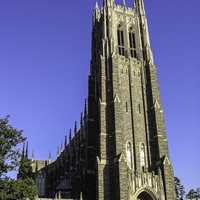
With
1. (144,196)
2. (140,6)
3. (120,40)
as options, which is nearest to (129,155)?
(144,196)

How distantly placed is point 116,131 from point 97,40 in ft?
75.4

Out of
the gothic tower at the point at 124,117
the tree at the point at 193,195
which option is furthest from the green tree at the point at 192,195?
the gothic tower at the point at 124,117

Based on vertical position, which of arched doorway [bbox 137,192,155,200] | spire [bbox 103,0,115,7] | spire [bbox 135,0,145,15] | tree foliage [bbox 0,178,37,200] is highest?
spire [bbox 135,0,145,15]

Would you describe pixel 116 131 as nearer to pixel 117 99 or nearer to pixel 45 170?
pixel 117 99

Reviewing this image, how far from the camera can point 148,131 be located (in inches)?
2298

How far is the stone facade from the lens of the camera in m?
51.8

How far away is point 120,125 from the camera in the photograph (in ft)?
180

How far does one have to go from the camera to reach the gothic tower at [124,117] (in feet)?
169

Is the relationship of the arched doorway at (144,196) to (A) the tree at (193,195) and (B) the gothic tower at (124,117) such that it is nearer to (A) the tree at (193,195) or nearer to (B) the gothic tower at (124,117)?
(B) the gothic tower at (124,117)

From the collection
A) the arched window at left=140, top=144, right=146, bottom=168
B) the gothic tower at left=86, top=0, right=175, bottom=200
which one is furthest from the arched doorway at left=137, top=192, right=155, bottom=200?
the arched window at left=140, top=144, right=146, bottom=168

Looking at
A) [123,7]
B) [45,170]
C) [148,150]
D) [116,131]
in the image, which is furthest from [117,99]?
[45,170]

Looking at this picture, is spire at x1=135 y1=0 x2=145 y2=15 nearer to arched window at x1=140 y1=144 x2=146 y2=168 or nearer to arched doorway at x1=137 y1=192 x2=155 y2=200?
arched window at x1=140 y1=144 x2=146 y2=168

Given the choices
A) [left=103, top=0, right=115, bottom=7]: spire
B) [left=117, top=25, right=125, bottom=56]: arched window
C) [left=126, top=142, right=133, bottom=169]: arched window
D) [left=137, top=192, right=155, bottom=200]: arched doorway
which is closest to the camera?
[left=137, top=192, right=155, bottom=200]: arched doorway

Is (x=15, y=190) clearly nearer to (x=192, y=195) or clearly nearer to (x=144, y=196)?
(x=144, y=196)
